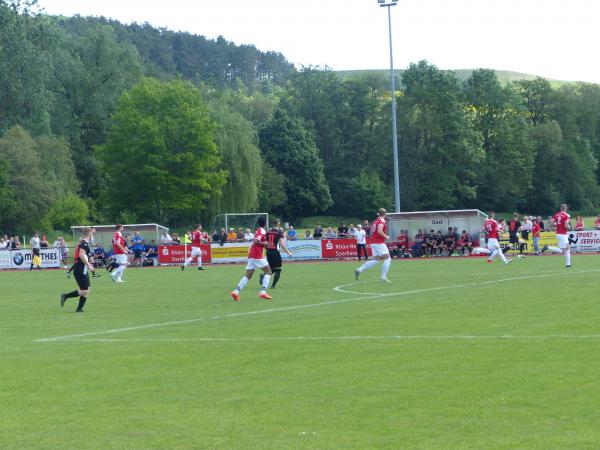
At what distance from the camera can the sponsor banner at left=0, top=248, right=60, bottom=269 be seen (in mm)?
52375

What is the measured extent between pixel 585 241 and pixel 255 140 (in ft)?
198

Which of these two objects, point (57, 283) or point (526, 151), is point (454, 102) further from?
point (57, 283)

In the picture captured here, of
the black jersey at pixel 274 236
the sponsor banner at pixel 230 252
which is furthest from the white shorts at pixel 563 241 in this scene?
the sponsor banner at pixel 230 252

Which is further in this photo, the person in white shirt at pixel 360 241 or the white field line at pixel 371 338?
the person in white shirt at pixel 360 241

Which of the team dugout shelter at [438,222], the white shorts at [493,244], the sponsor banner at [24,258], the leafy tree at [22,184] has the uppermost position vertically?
the leafy tree at [22,184]

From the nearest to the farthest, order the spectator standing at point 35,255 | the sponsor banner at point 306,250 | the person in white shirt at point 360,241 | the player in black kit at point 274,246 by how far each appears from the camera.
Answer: the player in black kit at point 274,246 → the person in white shirt at point 360,241 → the sponsor banner at point 306,250 → the spectator standing at point 35,255

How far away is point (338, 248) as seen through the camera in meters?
49.8

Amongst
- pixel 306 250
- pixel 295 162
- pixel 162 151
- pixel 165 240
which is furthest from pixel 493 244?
pixel 295 162

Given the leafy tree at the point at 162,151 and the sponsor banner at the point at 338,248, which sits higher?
the leafy tree at the point at 162,151

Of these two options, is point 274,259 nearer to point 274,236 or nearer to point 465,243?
point 274,236

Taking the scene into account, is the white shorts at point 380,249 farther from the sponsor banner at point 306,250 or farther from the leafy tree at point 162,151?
the leafy tree at point 162,151

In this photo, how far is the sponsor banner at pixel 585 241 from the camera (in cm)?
4653

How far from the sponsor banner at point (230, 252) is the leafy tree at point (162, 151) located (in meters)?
30.7

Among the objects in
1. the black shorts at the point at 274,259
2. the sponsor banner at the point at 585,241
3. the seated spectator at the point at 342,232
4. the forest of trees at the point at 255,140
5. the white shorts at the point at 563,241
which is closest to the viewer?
the black shorts at the point at 274,259
